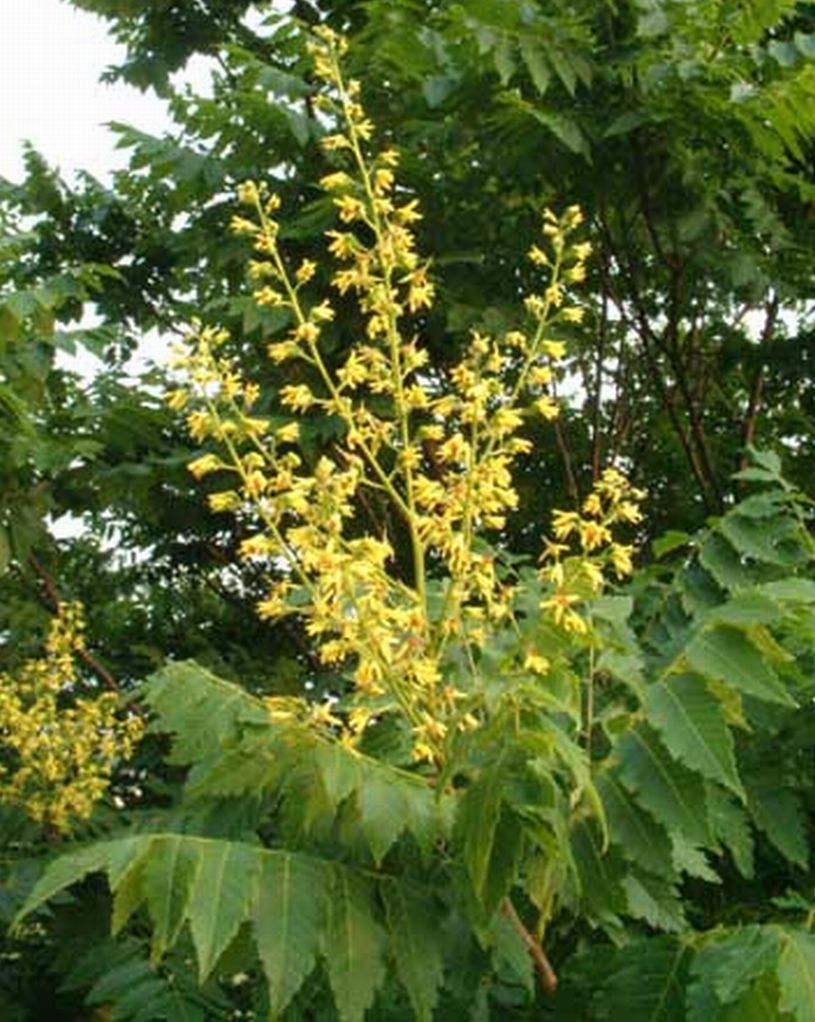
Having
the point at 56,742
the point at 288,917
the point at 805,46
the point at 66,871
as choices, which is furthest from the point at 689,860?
the point at 805,46

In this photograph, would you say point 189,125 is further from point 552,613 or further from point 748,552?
point 552,613

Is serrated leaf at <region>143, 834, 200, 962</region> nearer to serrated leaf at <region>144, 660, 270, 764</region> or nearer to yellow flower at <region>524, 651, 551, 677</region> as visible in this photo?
serrated leaf at <region>144, 660, 270, 764</region>

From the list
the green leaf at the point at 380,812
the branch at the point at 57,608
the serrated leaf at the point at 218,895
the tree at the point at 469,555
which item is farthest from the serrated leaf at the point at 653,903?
the branch at the point at 57,608

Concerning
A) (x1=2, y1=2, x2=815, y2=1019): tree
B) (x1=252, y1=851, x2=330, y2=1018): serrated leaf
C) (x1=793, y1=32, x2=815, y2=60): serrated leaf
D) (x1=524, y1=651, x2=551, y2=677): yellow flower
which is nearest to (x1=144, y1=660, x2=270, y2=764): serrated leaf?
(x1=2, y1=2, x2=815, y2=1019): tree

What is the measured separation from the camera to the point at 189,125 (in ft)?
13.3

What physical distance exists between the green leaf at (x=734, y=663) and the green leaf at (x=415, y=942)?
1.62 feet

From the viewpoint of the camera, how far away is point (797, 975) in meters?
1.61

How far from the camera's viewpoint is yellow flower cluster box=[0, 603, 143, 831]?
317cm

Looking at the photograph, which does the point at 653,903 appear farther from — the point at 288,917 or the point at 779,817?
the point at 288,917

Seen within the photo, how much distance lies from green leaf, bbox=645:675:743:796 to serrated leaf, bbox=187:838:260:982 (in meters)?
0.54

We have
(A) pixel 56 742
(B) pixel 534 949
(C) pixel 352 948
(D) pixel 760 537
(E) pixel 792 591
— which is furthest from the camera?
(A) pixel 56 742

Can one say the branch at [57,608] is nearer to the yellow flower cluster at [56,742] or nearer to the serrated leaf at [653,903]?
the yellow flower cluster at [56,742]

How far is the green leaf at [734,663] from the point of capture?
1.90 m

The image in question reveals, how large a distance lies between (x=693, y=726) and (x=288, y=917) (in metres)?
0.57
